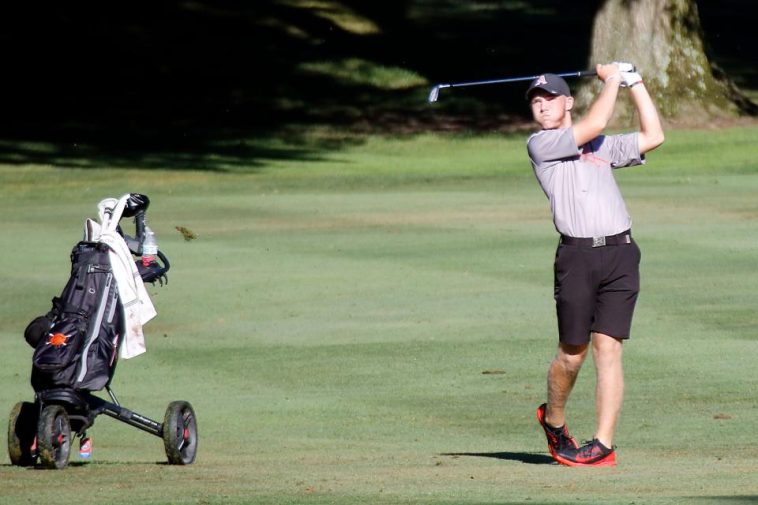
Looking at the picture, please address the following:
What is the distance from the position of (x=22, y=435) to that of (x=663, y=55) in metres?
25.2

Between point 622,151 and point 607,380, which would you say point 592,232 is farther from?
point 607,380

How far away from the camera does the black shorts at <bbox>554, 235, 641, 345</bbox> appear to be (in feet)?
27.6

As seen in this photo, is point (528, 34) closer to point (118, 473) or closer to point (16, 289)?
point (16, 289)

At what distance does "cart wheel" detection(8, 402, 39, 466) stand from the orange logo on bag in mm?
352

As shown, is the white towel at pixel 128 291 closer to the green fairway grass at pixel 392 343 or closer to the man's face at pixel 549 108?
the green fairway grass at pixel 392 343

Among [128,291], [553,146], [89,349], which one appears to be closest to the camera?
[553,146]

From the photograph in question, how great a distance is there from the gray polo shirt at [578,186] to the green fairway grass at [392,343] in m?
1.12

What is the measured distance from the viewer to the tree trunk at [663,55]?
32.2 m

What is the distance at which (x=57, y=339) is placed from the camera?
8750 mm

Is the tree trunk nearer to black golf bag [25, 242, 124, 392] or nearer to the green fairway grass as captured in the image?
the green fairway grass

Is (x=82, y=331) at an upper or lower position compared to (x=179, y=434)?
upper

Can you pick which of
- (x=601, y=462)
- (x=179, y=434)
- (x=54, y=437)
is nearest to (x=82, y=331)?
(x=54, y=437)

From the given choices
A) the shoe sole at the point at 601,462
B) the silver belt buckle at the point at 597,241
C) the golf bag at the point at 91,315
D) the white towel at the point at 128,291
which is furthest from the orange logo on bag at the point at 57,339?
the silver belt buckle at the point at 597,241

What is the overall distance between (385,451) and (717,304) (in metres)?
6.02
